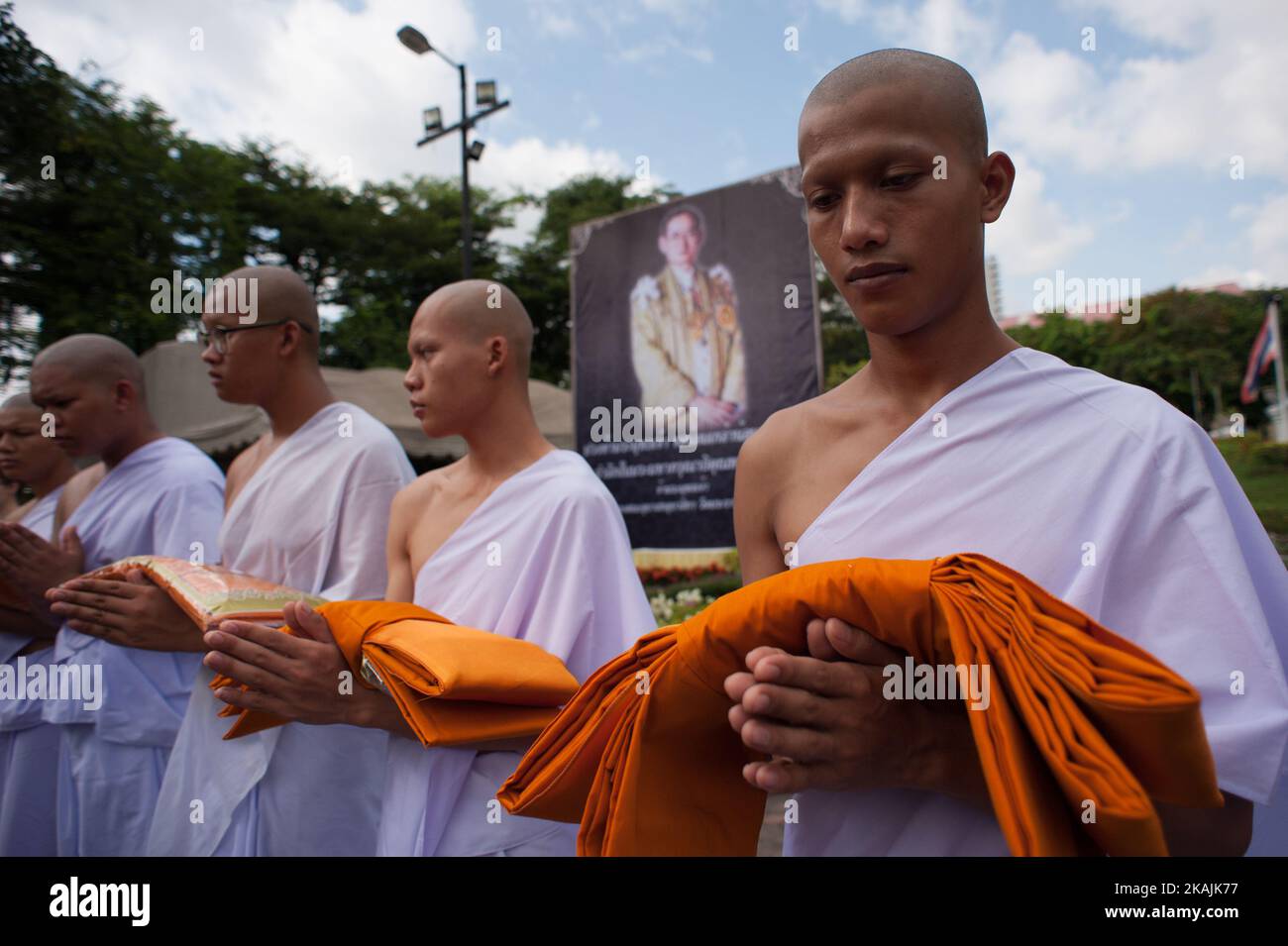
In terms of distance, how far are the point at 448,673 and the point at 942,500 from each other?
→ 99cm

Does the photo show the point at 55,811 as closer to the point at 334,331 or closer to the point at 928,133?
the point at 928,133

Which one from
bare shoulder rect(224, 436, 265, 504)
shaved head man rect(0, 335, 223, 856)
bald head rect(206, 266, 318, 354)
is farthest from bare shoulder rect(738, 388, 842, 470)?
shaved head man rect(0, 335, 223, 856)

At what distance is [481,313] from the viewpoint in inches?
103

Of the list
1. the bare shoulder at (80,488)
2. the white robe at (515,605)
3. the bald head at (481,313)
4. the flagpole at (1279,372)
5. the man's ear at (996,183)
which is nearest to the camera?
the man's ear at (996,183)

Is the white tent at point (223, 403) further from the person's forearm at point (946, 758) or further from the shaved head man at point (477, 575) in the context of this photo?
the person's forearm at point (946, 758)

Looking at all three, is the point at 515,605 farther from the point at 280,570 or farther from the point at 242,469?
the point at 242,469

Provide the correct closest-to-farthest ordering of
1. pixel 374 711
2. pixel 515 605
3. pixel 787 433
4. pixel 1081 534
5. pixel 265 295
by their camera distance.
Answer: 1. pixel 1081 534
2. pixel 787 433
3. pixel 374 711
4. pixel 515 605
5. pixel 265 295

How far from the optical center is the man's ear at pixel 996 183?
146 cm

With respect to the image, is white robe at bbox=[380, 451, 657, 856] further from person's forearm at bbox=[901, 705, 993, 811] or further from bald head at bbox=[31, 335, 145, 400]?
bald head at bbox=[31, 335, 145, 400]

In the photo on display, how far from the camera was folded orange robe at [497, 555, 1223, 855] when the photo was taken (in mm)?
895

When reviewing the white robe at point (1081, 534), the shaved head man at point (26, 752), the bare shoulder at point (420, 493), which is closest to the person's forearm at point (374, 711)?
the bare shoulder at point (420, 493)

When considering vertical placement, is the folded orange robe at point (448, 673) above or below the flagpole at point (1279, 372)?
below

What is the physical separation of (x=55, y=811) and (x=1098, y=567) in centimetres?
428

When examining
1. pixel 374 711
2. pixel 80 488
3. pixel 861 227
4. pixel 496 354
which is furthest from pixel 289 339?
pixel 861 227
